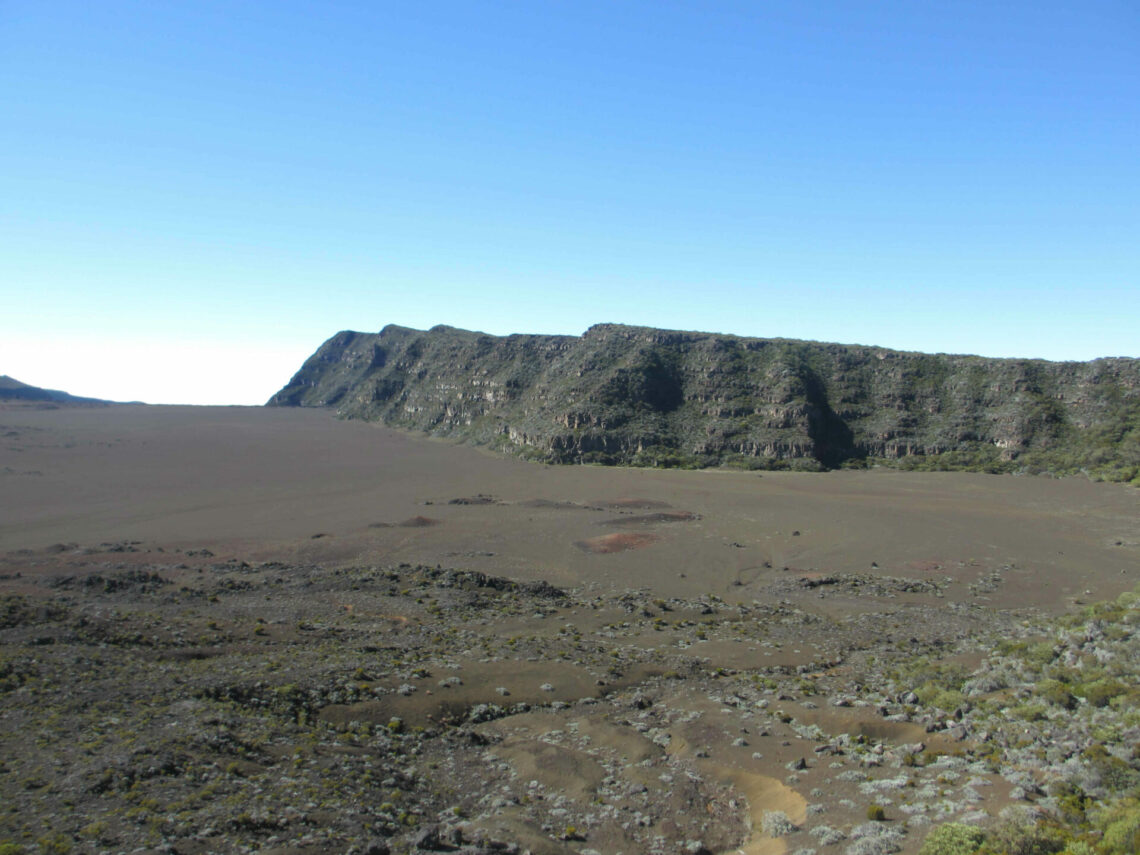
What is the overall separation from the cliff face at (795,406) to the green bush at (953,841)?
7075cm

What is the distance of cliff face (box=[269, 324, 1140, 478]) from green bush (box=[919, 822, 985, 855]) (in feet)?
232

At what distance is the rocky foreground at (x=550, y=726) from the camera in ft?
44.6

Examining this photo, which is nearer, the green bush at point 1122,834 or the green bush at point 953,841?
the green bush at point 1122,834

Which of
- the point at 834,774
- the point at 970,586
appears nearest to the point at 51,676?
the point at 834,774

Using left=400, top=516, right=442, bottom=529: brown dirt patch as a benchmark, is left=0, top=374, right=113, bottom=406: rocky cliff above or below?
above

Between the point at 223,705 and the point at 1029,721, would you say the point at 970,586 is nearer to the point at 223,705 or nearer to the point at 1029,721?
the point at 1029,721

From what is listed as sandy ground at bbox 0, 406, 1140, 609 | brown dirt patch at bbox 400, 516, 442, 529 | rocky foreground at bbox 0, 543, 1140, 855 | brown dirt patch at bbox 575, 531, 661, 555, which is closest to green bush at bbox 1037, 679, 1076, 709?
rocky foreground at bbox 0, 543, 1140, 855

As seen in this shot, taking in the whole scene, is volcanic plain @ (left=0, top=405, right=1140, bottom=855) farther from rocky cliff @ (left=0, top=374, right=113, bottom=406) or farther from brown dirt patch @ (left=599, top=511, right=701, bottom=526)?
rocky cliff @ (left=0, top=374, right=113, bottom=406)

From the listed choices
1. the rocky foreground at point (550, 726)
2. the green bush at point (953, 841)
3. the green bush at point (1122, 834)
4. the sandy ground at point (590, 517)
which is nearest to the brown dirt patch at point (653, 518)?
the sandy ground at point (590, 517)

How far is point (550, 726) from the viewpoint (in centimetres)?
2033

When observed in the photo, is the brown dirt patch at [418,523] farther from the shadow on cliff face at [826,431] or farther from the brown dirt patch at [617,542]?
the shadow on cliff face at [826,431]

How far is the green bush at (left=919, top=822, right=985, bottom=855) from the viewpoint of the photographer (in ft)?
38.2

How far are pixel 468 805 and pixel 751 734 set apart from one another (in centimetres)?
825

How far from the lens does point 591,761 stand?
58.9 ft
